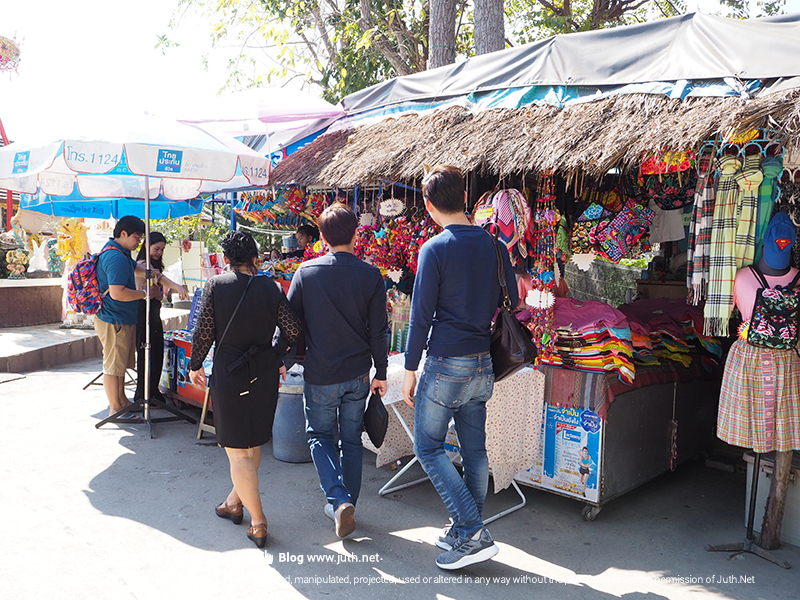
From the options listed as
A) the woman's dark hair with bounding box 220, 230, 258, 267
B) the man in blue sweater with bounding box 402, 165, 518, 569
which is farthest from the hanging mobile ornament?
the woman's dark hair with bounding box 220, 230, 258, 267

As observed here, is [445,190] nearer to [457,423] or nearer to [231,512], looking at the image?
[457,423]

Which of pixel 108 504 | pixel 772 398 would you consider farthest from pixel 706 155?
pixel 108 504

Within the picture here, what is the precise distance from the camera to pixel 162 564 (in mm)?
3281

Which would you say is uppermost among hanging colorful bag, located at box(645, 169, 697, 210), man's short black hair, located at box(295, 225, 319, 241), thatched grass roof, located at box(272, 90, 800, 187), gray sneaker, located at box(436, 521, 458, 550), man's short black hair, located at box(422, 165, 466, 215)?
thatched grass roof, located at box(272, 90, 800, 187)

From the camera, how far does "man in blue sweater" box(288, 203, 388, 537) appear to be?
3.38m

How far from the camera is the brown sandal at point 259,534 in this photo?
11.4 feet

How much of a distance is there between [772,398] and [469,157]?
247 centimetres

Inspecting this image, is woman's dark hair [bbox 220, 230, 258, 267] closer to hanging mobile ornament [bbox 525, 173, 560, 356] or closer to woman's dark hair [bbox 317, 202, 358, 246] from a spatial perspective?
woman's dark hair [bbox 317, 202, 358, 246]

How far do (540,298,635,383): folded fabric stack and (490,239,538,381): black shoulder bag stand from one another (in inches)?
40.6

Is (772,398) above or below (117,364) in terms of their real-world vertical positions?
above

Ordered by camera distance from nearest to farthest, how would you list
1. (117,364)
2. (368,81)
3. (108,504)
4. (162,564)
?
(162,564) < (108,504) < (117,364) < (368,81)

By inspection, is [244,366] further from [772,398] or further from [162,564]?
[772,398]

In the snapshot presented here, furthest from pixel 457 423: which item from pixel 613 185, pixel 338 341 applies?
pixel 613 185

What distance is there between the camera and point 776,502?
354 cm
